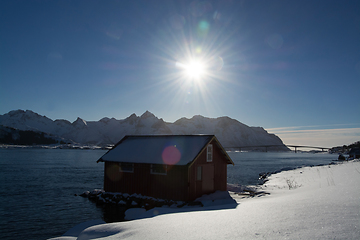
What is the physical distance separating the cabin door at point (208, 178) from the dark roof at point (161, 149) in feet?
7.06

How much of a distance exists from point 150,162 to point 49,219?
8789mm

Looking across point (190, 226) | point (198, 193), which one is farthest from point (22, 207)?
point (190, 226)

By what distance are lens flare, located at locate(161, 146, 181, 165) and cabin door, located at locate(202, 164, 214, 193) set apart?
2.66 metres

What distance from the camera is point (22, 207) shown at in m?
22.3

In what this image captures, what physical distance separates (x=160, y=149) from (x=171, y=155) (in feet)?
6.35

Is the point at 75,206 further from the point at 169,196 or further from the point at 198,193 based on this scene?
the point at 198,193

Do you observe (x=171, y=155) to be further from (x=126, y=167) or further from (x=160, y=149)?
(x=126, y=167)

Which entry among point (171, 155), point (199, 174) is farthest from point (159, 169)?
point (199, 174)

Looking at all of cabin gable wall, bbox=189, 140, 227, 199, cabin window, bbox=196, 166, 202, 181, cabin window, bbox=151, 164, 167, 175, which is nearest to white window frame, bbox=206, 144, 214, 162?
cabin gable wall, bbox=189, 140, 227, 199

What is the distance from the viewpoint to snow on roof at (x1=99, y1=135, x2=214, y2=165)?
21859mm

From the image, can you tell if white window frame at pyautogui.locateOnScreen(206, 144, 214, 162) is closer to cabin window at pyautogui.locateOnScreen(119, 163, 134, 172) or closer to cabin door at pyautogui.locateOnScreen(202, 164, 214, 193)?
cabin door at pyautogui.locateOnScreen(202, 164, 214, 193)

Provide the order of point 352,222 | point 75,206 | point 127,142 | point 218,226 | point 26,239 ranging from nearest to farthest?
point 352,222 < point 218,226 < point 26,239 < point 75,206 < point 127,142

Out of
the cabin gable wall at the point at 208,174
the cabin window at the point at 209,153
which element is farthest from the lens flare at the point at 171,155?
the cabin window at the point at 209,153

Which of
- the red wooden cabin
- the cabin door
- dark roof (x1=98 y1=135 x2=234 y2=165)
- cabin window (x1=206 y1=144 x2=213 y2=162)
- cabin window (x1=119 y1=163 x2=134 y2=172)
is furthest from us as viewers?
cabin window (x1=119 y1=163 x2=134 y2=172)
